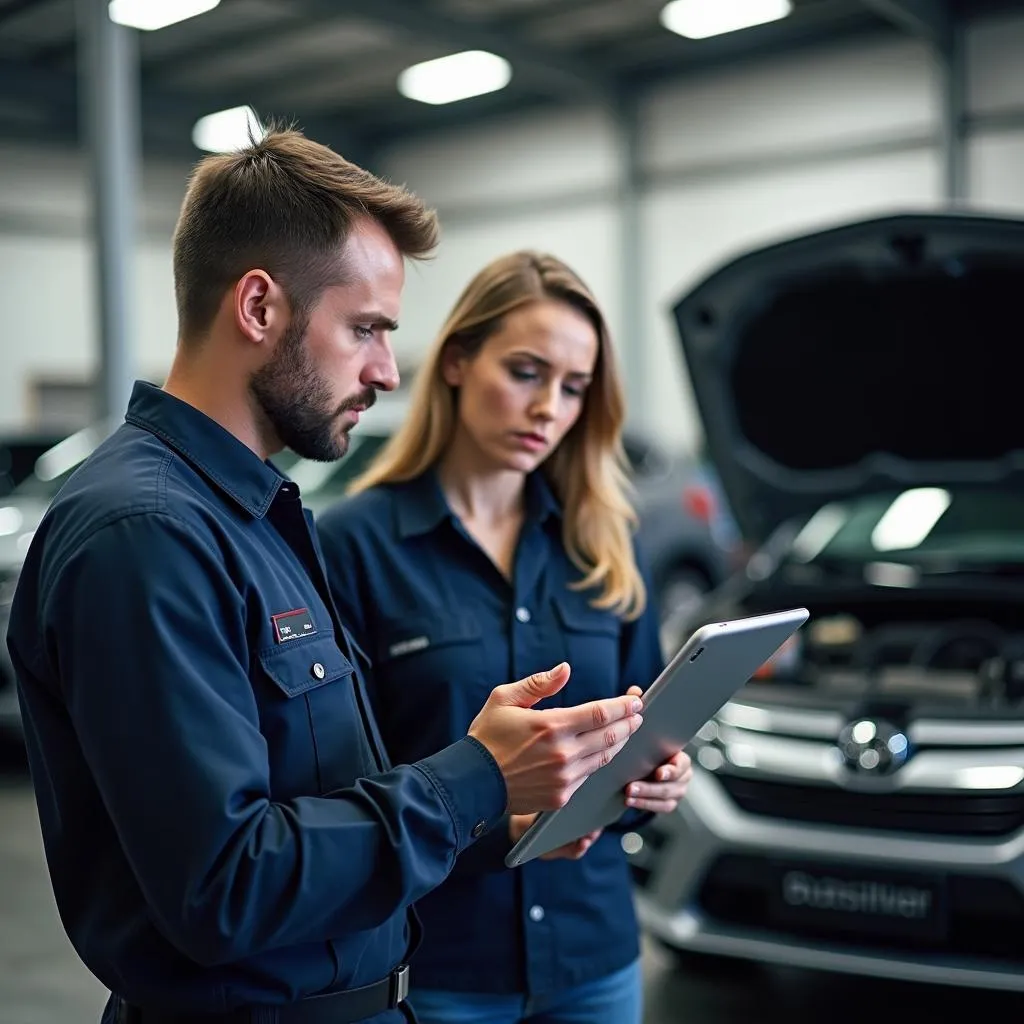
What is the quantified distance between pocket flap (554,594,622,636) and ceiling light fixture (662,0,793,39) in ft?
31.1

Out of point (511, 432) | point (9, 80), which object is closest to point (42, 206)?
point (9, 80)

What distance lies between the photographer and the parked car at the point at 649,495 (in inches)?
240

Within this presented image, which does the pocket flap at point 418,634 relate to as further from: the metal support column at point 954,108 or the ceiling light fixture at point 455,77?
the ceiling light fixture at point 455,77

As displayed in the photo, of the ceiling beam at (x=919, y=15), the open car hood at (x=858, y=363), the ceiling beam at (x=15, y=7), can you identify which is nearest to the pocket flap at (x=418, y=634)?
the open car hood at (x=858, y=363)

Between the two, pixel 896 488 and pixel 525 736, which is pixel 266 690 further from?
pixel 896 488

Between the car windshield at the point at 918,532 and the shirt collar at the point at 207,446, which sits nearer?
the shirt collar at the point at 207,446

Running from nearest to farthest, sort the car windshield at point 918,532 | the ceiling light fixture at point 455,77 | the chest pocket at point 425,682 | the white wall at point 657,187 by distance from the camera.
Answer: the chest pocket at point 425,682
the car windshield at point 918,532
the white wall at point 657,187
the ceiling light fixture at point 455,77

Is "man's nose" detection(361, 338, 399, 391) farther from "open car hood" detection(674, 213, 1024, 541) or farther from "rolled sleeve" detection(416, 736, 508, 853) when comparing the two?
"open car hood" detection(674, 213, 1024, 541)

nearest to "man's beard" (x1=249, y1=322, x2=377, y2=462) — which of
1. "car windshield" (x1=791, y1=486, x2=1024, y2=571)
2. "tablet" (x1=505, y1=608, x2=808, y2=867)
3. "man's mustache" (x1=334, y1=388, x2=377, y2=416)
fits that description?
"man's mustache" (x1=334, y1=388, x2=377, y2=416)

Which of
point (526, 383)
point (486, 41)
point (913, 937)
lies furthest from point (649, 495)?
point (526, 383)

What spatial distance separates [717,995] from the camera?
10.7ft

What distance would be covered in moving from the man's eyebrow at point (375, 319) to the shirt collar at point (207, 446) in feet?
0.53

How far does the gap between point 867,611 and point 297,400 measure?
281 centimetres

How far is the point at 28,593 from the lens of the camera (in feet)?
3.74
